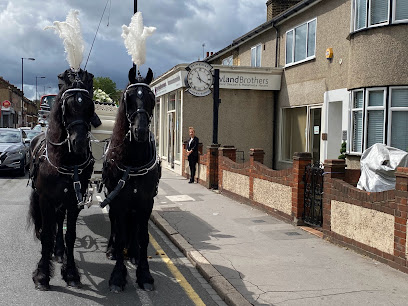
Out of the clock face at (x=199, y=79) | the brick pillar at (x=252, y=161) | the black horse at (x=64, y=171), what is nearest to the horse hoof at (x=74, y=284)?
the black horse at (x=64, y=171)

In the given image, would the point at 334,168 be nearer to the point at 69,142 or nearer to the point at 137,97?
the point at 137,97

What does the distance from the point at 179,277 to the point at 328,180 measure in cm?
313

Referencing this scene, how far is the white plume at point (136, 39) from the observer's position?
5.16 metres

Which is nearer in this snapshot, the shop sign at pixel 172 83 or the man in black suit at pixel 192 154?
the man in black suit at pixel 192 154

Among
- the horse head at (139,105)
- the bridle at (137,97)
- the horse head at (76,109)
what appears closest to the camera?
the horse head at (139,105)

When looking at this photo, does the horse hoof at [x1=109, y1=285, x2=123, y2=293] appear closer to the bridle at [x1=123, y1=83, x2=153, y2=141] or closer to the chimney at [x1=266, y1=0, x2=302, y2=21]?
the bridle at [x1=123, y1=83, x2=153, y2=141]

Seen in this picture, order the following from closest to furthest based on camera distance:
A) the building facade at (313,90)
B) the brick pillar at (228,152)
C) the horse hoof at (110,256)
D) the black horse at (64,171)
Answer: the black horse at (64,171) → the horse hoof at (110,256) → the building facade at (313,90) → the brick pillar at (228,152)

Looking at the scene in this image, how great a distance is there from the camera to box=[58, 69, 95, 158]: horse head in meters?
4.62

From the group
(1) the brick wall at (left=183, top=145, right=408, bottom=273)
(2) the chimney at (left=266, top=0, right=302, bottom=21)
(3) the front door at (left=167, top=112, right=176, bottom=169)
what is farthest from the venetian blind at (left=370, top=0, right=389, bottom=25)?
(3) the front door at (left=167, top=112, right=176, bottom=169)

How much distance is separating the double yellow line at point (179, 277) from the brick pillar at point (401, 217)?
2680 millimetres

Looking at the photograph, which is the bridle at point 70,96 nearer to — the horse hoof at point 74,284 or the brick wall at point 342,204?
the horse hoof at point 74,284

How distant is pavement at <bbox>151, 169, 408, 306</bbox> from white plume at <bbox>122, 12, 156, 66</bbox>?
2.89 m

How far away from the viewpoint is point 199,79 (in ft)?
45.6

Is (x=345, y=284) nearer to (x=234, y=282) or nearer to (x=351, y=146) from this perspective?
(x=234, y=282)
